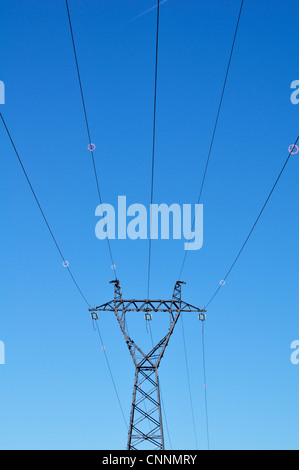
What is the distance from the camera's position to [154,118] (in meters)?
16.9
